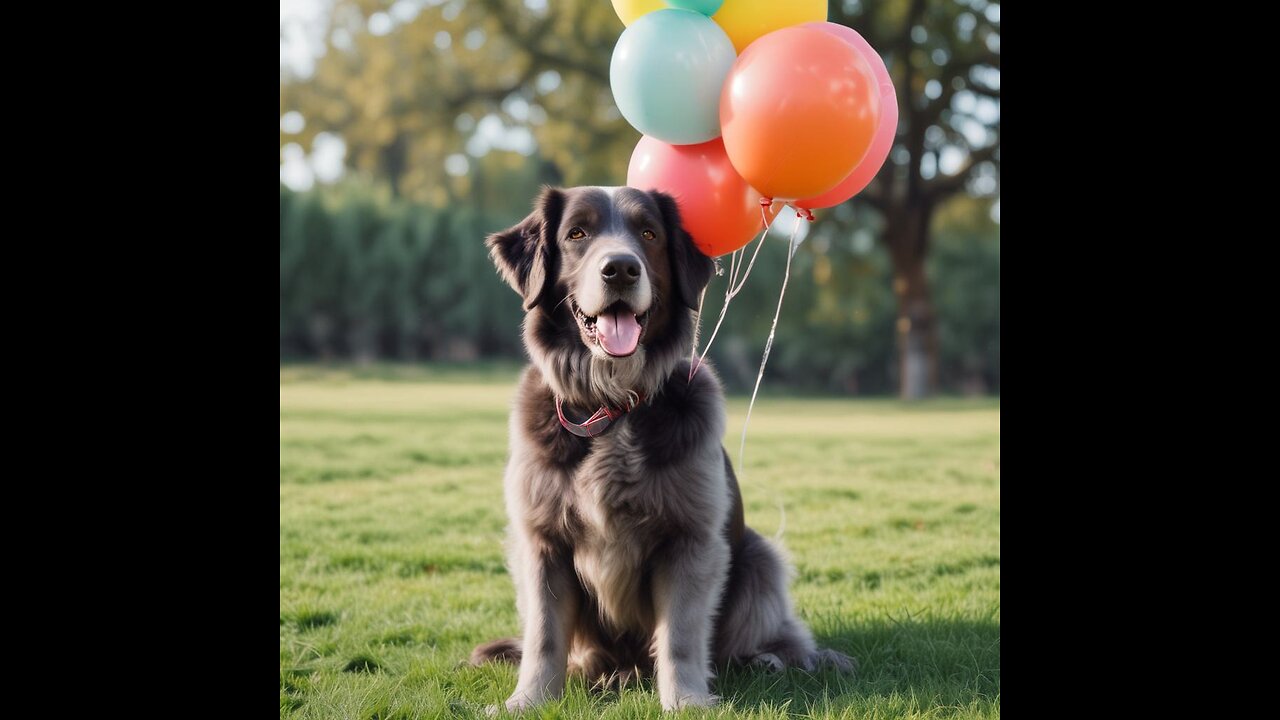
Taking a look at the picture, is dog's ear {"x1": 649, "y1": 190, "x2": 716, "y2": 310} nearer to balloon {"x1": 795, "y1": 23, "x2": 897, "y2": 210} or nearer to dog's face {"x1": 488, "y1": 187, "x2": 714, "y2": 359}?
dog's face {"x1": 488, "y1": 187, "x2": 714, "y2": 359}

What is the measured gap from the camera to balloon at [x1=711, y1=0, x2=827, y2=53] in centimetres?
377

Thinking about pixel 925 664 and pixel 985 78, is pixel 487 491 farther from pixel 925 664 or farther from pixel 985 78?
pixel 985 78

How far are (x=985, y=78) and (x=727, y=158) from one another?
1688 centimetres

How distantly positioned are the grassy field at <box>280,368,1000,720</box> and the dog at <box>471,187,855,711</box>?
0.18 metres

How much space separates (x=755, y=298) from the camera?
26.8 meters

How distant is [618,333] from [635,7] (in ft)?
5.39

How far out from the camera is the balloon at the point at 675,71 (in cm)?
355

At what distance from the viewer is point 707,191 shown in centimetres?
374

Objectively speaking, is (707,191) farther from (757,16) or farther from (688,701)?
(688,701)

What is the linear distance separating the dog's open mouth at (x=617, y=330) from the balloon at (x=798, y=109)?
0.78 m

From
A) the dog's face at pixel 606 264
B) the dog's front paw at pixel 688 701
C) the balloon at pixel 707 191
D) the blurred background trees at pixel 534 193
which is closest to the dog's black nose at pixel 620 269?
the dog's face at pixel 606 264

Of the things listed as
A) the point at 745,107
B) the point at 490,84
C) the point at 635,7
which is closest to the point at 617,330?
the point at 745,107

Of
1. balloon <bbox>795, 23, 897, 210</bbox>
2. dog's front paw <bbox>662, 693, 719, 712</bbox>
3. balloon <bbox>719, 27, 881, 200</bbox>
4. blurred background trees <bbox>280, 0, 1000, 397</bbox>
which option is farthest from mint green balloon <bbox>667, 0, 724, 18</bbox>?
blurred background trees <bbox>280, 0, 1000, 397</bbox>
